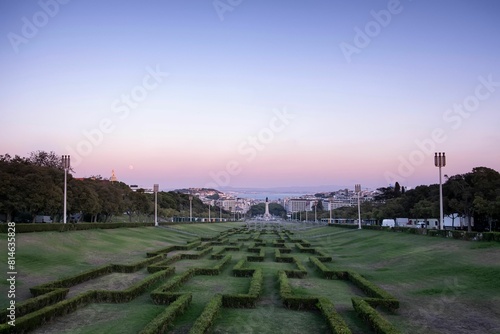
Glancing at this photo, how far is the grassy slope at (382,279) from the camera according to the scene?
424 inches

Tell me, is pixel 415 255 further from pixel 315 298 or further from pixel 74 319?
pixel 74 319

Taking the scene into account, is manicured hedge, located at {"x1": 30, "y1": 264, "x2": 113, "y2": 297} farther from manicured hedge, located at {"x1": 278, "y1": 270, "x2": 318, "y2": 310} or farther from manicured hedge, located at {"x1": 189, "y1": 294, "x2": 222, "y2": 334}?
manicured hedge, located at {"x1": 278, "y1": 270, "x2": 318, "y2": 310}

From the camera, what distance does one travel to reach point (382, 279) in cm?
1673

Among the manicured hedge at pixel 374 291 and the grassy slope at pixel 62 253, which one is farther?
the grassy slope at pixel 62 253

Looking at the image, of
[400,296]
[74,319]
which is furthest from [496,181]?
[74,319]

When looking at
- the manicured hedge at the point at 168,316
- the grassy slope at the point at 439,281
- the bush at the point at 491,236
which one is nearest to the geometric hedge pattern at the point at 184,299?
the manicured hedge at the point at 168,316

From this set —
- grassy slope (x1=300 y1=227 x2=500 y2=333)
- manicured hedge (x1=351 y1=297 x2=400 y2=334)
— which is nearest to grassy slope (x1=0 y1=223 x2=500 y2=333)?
grassy slope (x1=300 y1=227 x2=500 y2=333)

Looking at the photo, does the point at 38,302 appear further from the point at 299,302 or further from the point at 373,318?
the point at 373,318

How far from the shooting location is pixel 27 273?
16.0m

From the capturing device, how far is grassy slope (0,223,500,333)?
10781 mm

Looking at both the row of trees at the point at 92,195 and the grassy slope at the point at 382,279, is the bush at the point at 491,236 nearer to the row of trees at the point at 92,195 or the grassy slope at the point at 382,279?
the grassy slope at the point at 382,279

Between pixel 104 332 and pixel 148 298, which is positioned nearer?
pixel 104 332

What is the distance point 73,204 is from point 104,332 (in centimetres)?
3345

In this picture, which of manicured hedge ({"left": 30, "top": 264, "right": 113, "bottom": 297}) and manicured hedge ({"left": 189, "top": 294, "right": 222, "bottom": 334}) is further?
manicured hedge ({"left": 30, "top": 264, "right": 113, "bottom": 297})
